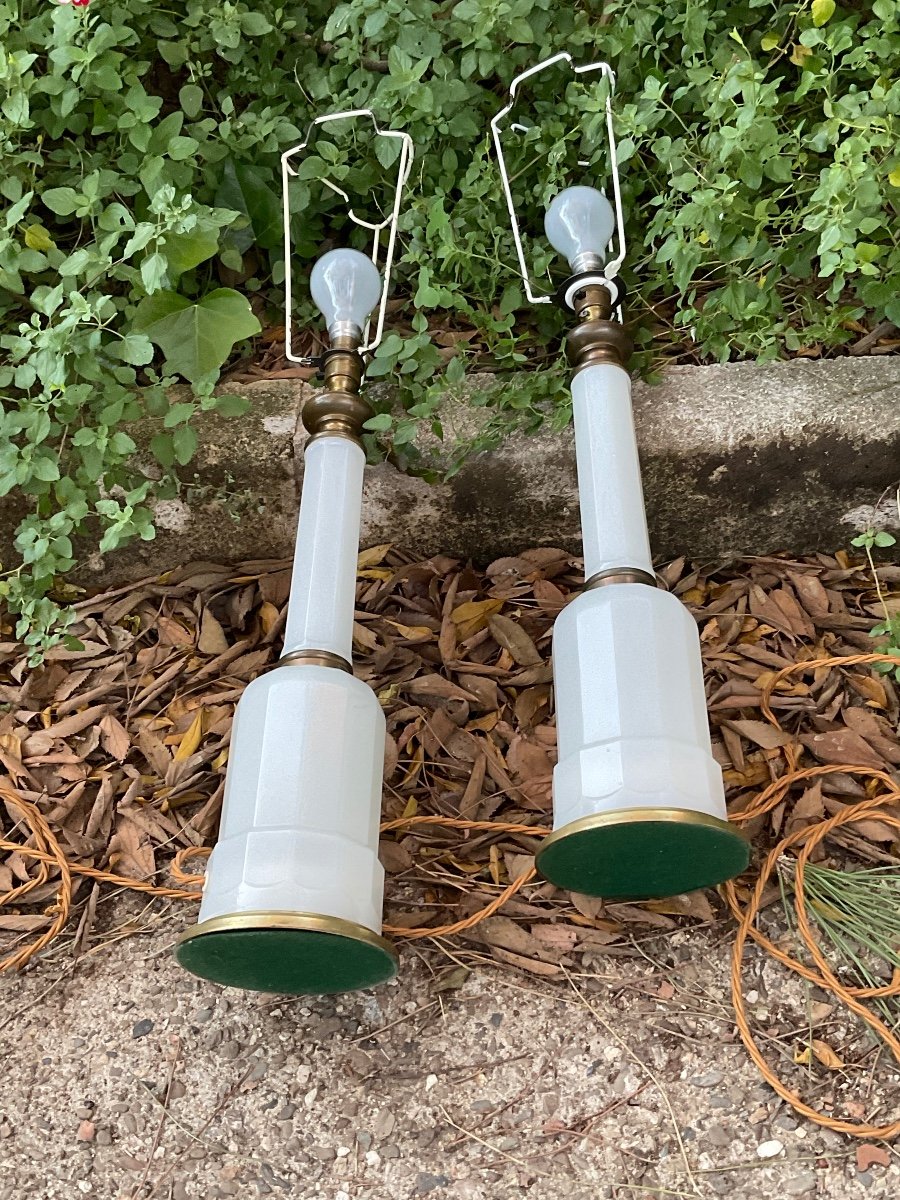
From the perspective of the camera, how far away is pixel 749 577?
4.50 ft

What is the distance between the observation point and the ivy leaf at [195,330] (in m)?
1.27

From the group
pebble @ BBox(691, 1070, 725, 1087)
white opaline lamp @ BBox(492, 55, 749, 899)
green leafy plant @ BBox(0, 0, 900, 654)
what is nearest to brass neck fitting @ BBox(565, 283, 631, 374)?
white opaline lamp @ BBox(492, 55, 749, 899)

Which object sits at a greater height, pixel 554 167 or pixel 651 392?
pixel 554 167

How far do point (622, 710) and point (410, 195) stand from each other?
0.83 meters

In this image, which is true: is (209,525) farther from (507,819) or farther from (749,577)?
(749,577)

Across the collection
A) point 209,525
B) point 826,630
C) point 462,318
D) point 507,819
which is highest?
point 462,318

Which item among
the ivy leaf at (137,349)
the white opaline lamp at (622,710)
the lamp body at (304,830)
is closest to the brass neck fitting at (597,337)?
the white opaline lamp at (622,710)

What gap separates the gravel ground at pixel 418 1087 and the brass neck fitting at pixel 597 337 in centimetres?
67

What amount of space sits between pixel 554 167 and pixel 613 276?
0.23 meters

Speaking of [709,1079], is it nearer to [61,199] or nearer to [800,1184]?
[800,1184]

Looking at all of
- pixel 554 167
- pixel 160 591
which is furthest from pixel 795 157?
pixel 160 591

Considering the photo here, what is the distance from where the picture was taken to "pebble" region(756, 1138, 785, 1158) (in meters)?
0.95

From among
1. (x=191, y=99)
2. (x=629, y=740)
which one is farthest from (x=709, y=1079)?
(x=191, y=99)

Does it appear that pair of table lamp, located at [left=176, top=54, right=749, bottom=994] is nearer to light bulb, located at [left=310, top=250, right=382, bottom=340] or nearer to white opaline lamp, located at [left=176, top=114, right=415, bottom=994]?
white opaline lamp, located at [left=176, top=114, right=415, bottom=994]
